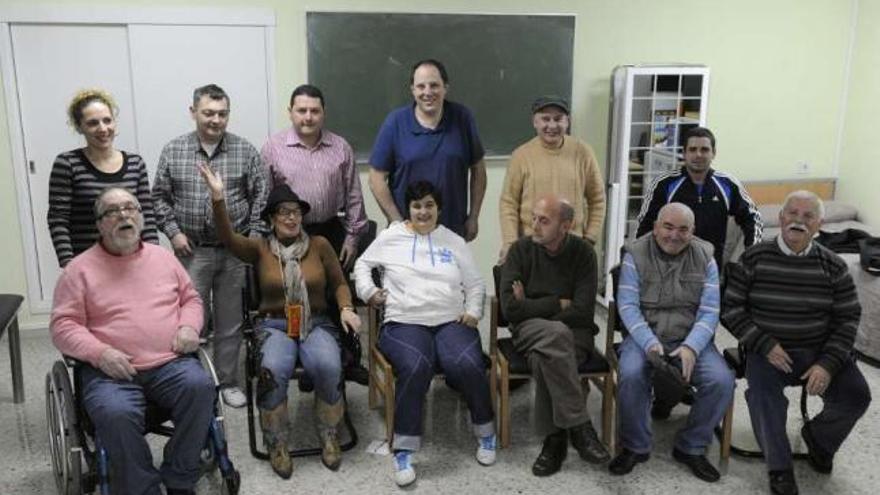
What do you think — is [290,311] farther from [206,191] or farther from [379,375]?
[206,191]

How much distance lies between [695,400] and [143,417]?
6.41 ft

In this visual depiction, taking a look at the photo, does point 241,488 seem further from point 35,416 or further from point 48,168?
point 48,168

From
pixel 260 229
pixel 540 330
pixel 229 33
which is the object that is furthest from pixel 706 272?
pixel 229 33

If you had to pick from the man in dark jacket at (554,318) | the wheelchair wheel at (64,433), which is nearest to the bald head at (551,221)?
the man in dark jacket at (554,318)

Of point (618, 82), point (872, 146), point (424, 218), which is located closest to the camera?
point (424, 218)

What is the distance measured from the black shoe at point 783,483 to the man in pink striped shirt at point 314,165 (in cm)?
192

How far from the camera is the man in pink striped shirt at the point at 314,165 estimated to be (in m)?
3.35

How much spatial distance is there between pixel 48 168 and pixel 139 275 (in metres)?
2.04

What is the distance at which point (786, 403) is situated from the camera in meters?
2.87

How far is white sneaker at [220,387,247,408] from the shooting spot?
3516 mm

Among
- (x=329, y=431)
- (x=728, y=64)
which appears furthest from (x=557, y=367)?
(x=728, y=64)

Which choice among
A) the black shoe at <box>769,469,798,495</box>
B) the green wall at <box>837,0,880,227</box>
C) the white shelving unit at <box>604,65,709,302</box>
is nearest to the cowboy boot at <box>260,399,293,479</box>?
the black shoe at <box>769,469,798,495</box>

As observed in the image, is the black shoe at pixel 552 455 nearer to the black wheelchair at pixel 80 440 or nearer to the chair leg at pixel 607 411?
the chair leg at pixel 607 411

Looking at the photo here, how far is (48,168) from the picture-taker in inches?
169
